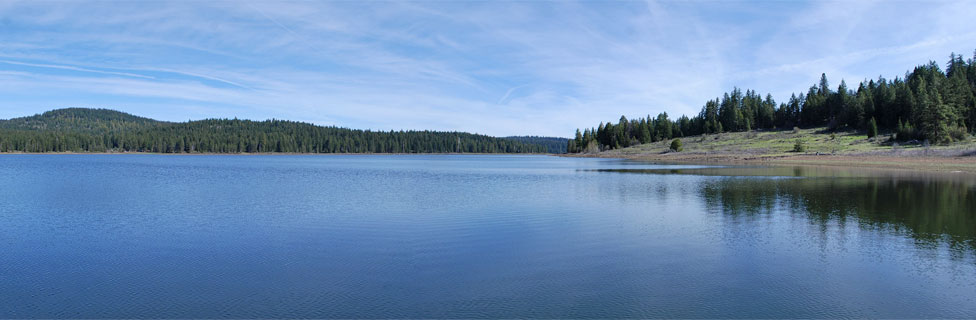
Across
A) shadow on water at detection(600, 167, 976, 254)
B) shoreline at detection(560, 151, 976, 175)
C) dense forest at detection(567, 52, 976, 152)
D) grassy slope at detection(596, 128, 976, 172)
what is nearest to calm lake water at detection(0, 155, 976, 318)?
shadow on water at detection(600, 167, 976, 254)

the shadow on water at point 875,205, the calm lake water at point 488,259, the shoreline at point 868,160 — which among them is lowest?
the calm lake water at point 488,259

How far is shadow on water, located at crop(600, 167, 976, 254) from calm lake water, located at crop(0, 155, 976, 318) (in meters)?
0.16

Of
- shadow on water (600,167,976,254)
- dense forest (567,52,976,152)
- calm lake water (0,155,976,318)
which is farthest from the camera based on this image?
dense forest (567,52,976,152)

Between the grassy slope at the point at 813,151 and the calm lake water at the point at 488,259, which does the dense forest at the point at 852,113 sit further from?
the calm lake water at the point at 488,259

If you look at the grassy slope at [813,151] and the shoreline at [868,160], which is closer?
the shoreline at [868,160]

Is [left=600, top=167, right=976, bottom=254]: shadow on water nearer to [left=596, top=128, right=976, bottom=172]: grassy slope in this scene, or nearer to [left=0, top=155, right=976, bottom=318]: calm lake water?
[left=0, top=155, right=976, bottom=318]: calm lake water

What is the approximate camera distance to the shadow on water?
57.9 ft

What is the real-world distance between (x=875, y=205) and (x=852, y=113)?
345 ft

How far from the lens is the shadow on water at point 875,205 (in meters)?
17.6

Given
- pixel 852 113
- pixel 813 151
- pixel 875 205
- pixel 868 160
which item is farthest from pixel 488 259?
pixel 852 113

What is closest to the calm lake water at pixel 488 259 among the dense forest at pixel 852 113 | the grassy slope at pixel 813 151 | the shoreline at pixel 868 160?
the shoreline at pixel 868 160

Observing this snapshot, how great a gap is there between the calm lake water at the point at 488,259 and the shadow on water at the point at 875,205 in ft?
0.52

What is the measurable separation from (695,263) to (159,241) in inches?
600

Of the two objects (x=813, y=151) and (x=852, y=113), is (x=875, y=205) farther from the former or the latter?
(x=852, y=113)
